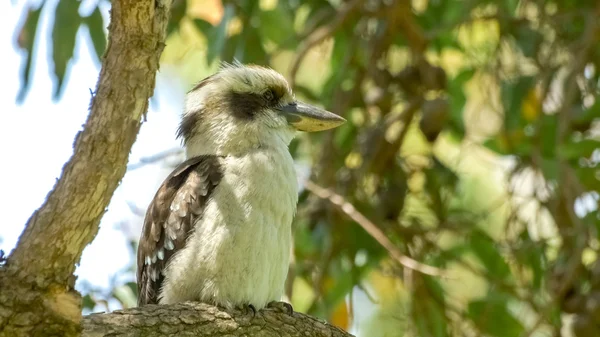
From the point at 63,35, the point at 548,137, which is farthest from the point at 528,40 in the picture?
the point at 63,35

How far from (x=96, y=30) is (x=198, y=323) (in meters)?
1.63

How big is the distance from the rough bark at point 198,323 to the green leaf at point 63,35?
4.60 feet

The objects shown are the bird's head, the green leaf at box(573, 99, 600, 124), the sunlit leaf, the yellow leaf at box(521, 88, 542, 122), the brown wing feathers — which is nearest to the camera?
the brown wing feathers

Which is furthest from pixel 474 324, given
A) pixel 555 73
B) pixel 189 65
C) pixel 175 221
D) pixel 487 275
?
pixel 189 65

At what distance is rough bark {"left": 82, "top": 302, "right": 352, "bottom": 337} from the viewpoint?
2.65 m

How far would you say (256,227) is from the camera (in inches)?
128

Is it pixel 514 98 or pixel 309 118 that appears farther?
pixel 514 98

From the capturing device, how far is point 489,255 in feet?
13.8

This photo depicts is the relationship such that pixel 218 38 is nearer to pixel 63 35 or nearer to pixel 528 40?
pixel 63 35

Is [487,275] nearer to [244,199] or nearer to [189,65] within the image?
[244,199]

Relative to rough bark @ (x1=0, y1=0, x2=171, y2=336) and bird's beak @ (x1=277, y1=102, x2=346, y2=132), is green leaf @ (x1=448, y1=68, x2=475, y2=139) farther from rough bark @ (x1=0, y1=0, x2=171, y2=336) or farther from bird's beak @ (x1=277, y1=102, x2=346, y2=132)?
rough bark @ (x1=0, y1=0, x2=171, y2=336)

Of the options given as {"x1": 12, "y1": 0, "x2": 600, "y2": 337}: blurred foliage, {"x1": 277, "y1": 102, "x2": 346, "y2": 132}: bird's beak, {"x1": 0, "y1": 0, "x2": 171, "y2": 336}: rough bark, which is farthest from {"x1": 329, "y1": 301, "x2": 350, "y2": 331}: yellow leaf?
{"x1": 0, "y1": 0, "x2": 171, "y2": 336}: rough bark

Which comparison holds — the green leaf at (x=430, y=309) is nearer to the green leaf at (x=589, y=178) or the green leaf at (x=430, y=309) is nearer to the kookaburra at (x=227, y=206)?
the green leaf at (x=589, y=178)

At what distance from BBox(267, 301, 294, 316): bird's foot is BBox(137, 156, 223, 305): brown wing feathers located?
36cm
